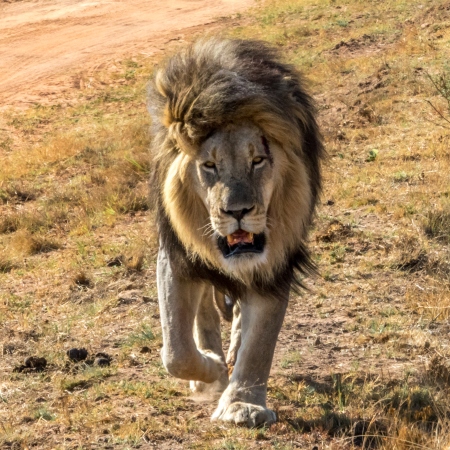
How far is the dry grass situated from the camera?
455cm

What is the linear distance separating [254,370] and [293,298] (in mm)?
1972

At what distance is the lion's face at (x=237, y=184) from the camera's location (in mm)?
4180

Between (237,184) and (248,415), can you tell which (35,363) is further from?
(237,184)

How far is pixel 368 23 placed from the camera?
18344 mm

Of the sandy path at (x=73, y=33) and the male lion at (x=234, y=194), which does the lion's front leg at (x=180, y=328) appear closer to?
the male lion at (x=234, y=194)

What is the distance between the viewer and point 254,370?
181 inches

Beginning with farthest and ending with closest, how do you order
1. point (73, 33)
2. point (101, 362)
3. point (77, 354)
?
point (73, 33)
point (77, 354)
point (101, 362)

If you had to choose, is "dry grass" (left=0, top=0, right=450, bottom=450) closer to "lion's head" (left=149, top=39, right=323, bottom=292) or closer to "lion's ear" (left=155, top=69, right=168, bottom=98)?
"lion's head" (left=149, top=39, right=323, bottom=292)

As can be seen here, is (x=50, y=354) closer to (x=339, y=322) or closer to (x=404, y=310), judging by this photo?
(x=339, y=322)

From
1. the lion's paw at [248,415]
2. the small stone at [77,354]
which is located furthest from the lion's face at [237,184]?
the small stone at [77,354]

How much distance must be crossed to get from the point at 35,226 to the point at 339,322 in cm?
395

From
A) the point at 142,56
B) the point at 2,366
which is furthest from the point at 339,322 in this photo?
the point at 142,56

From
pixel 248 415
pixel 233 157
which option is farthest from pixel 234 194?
pixel 248 415

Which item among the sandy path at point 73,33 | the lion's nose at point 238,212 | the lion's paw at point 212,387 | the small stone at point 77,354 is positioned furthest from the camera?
the sandy path at point 73,33
